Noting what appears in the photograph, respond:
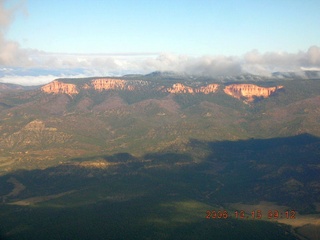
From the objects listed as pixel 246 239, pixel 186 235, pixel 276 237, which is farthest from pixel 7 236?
pixel 276 237

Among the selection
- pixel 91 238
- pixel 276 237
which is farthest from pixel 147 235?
pixel 276 237

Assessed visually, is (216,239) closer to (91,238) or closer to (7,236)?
(91,238)

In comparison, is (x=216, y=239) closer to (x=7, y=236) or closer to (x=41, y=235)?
(x=41, y=235)

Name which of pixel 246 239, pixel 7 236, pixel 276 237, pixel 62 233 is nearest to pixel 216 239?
pixel 246 239

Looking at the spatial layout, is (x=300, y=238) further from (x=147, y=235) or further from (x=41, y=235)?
(x=41, y=235)

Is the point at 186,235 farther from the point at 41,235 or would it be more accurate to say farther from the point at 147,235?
the point at 41,235

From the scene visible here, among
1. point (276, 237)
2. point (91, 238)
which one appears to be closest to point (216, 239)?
point (276, 237)
